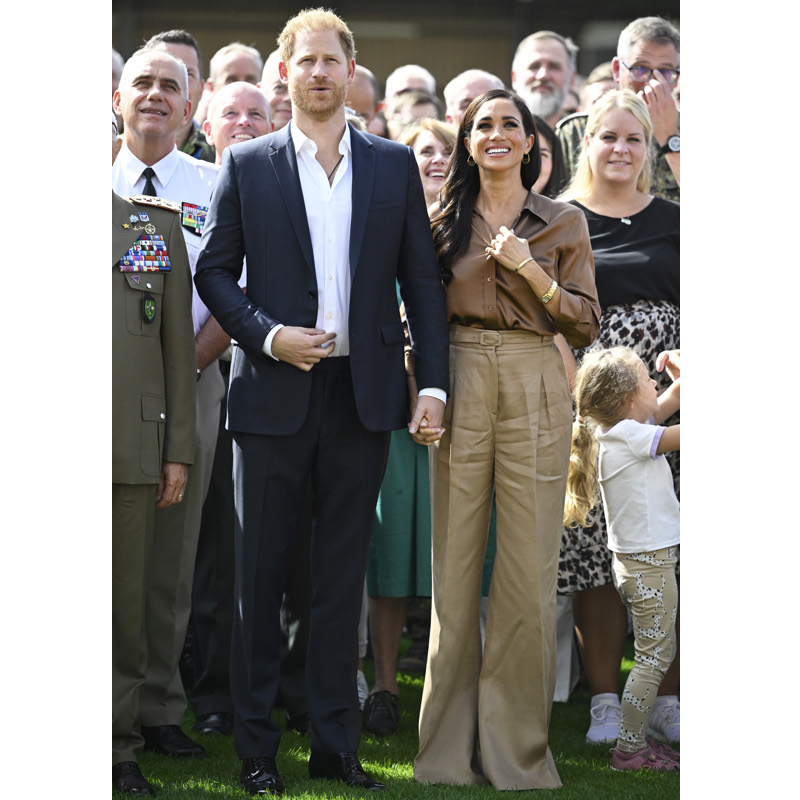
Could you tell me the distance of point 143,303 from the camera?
4027 mm

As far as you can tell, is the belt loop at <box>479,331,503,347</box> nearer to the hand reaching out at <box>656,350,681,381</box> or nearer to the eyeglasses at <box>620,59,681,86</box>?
the hand reaching out at <box>656,350,681,381</box>

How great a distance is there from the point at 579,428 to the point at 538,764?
1238 mm

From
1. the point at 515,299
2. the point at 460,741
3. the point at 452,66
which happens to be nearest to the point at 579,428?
the point at 515,299

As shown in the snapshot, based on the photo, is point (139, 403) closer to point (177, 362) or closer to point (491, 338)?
point (177, 362)

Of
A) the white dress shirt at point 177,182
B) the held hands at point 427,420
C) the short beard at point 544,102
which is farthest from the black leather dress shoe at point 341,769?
the short beard at point 544,102

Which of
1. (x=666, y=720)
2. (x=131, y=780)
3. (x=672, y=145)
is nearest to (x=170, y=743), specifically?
(x=131, y=780)

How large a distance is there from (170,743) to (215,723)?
0.34m

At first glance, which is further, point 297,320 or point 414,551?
point 414,551

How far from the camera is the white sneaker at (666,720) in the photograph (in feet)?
15.4

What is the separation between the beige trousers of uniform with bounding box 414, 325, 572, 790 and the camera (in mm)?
4109

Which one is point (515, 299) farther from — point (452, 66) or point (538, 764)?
point (452, 66)

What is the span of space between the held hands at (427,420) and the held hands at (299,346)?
36 cm

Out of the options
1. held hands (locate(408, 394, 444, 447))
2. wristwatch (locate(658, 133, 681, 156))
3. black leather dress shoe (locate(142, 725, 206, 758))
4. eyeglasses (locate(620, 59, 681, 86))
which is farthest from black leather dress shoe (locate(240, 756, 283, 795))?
eyeglasses (locate(620, 59, 681, 86))
